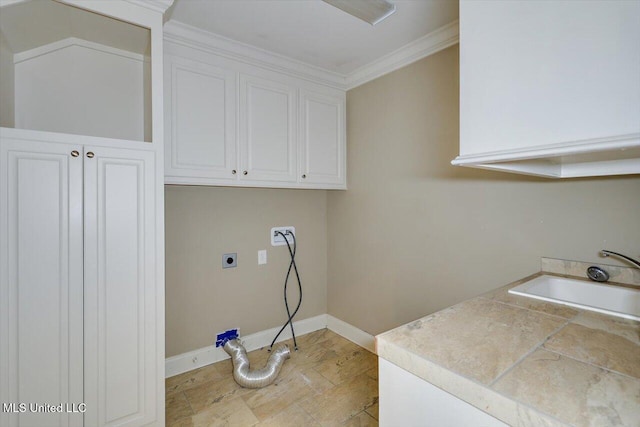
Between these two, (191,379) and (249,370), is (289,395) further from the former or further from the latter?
(191,379)

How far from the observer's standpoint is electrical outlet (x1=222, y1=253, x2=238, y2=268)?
2.45m

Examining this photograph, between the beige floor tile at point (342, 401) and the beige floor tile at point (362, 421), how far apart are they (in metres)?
0.03

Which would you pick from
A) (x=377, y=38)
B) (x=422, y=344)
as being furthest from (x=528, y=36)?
(x=377, y=38)

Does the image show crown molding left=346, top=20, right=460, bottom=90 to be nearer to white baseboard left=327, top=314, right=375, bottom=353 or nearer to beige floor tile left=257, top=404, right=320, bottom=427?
white baseboard left=327, top=314, right=375, bottom=353

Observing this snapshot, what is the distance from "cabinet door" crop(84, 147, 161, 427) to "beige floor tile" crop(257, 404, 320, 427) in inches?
24.6

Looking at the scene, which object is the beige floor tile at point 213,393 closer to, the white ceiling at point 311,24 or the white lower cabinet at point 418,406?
the white lower cabinet at point 418,406

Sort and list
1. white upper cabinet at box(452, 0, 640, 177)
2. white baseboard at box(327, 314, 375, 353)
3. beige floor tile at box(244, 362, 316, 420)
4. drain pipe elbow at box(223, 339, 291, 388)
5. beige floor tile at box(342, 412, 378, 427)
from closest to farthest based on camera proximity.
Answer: white upper cabinet at box(452, 0, 640, 177) < beige floor tile at box(342, 412, 378, 427) < beige floor tile at box(244, 362, 316, 420) < drain pipe elbow at box(223, 339, 291, 388) < white baseboard at box(327, 314, 375, 353)

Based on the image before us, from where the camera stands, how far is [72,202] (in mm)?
1353

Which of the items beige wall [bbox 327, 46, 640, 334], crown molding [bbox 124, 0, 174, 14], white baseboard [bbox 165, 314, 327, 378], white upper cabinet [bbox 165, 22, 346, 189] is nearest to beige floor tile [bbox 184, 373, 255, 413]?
white baseboard [bbox 165, 314, 327, 378]

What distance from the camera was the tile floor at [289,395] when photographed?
1.78 m

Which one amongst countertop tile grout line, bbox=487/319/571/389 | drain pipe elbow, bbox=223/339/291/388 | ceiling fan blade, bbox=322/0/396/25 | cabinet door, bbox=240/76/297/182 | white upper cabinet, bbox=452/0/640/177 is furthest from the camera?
cabinet door, bbox=240/76/297/182

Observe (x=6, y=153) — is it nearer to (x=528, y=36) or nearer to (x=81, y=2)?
(x=81, y=2)

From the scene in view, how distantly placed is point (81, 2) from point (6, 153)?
0.76m

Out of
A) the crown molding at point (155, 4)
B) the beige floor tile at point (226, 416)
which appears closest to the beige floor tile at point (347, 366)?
the beige floor tile at point (226, 416)
